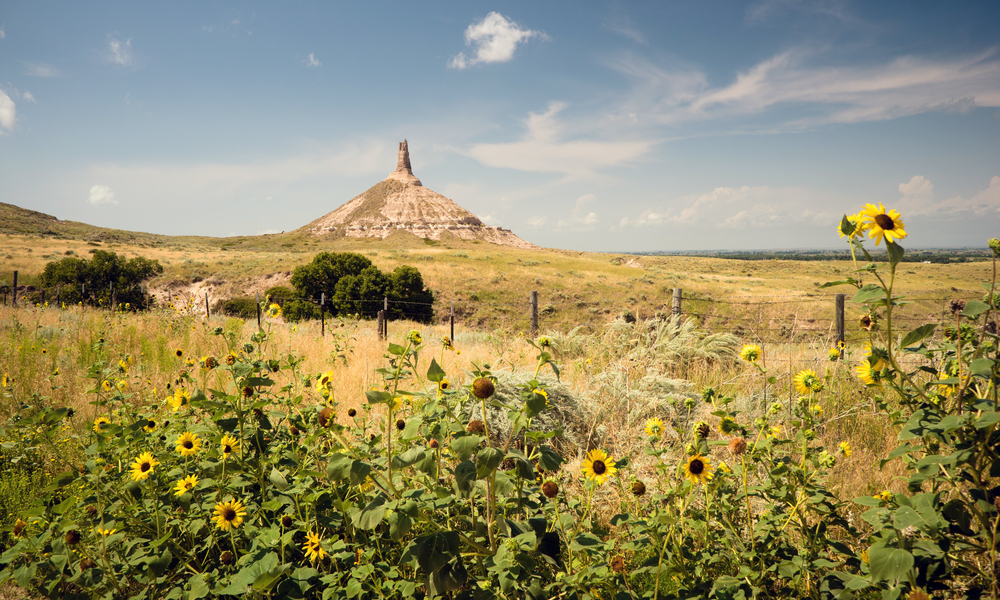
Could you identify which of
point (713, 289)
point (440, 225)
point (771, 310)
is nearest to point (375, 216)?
point (440, 225)

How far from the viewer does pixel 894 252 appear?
126 centimetres

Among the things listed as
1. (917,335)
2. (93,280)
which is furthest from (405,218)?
(917,335)

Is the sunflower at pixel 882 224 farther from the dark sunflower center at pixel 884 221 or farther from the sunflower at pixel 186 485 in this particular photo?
the sunflower at pixel 186 485

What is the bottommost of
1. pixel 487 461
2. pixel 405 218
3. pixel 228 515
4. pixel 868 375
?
pixel 228 515

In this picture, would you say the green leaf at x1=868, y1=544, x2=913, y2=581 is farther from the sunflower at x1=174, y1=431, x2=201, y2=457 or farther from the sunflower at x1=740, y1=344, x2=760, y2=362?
the sunflower at x1=174, y1=431, x2=201, y2=457

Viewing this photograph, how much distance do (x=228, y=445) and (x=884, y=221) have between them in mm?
2870

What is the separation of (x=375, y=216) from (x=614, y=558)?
Answer: 117972 mm

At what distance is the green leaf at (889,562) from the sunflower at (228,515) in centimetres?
233

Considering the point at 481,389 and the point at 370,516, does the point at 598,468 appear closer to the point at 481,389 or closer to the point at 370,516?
the point at 481,389

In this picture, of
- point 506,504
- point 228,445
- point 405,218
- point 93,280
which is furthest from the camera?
point 405,218

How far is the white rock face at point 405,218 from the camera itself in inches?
4151

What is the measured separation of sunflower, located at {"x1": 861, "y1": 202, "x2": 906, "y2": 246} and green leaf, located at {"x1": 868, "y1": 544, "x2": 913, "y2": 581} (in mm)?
917

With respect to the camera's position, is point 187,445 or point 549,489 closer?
point 549,489

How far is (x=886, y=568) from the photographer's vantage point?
3.98 ft
